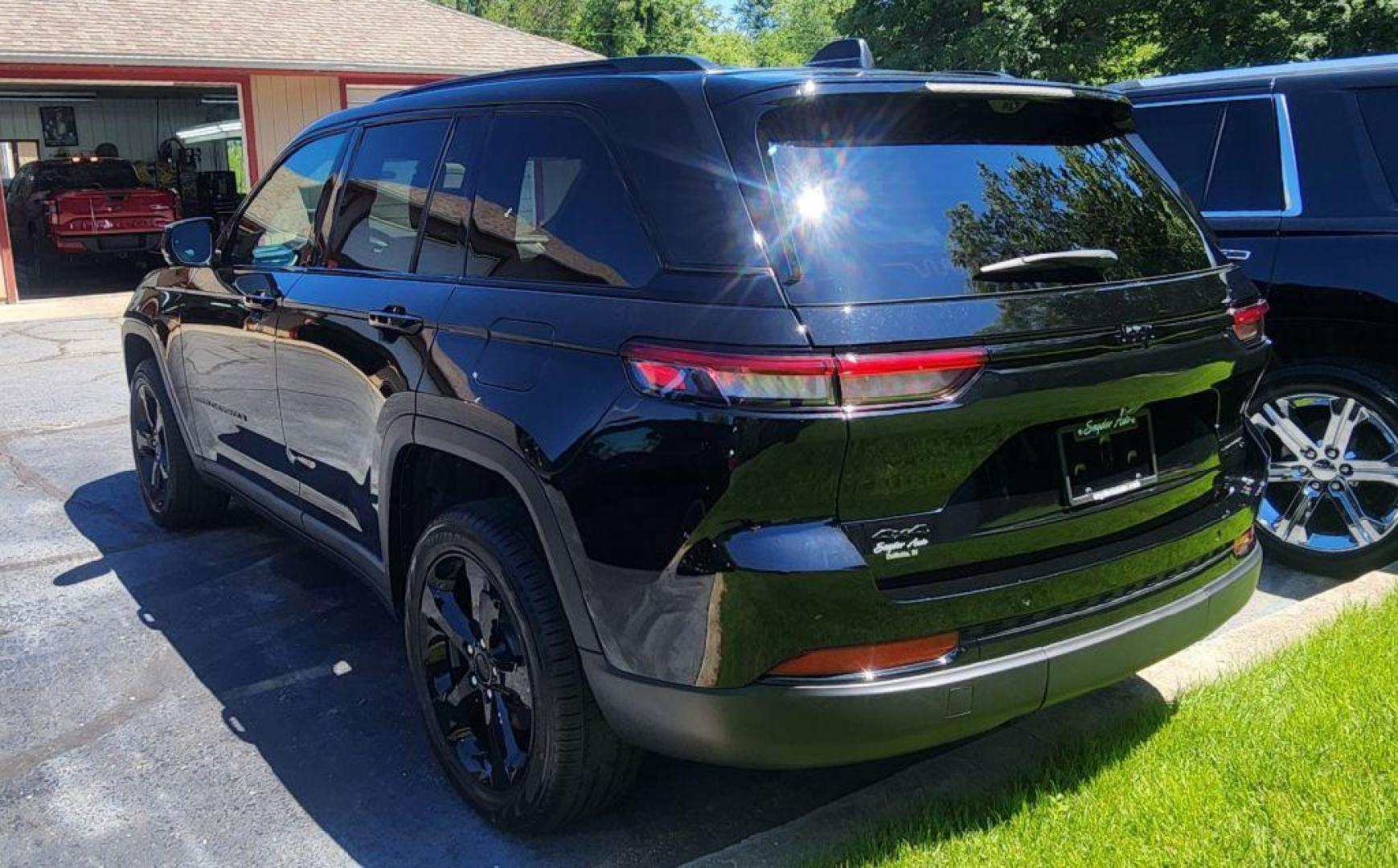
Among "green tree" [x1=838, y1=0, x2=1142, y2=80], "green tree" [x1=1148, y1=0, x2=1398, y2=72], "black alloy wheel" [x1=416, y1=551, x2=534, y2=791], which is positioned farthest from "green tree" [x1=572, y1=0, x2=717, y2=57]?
"black alloy wheel" [x1=416, y1=551, x2=534, y2=791]

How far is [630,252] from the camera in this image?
253 cm

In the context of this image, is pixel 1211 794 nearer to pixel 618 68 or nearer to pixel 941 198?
pixel 941 198

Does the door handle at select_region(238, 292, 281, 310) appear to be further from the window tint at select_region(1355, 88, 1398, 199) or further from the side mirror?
the window tint at select_region(1355, 88, 1398, 199)

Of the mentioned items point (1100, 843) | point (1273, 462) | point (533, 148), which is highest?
point (533, 148)

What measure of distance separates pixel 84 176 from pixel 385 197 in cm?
1736

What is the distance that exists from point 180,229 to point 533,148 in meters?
2.43

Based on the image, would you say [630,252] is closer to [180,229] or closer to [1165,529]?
[1165,529]

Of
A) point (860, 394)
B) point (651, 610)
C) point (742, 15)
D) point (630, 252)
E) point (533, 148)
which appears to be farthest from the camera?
point (742, 15)

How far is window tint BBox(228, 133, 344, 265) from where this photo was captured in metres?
3.97

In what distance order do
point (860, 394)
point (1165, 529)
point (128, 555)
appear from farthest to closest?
point (128, 555), point (1165, 529), point (860, 394)

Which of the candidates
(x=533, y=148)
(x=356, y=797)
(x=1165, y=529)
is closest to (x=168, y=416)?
(x=356, y=797)

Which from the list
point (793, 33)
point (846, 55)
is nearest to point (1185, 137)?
point (846, 55)

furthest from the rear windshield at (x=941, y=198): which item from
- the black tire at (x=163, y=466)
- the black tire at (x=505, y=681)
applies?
the black tire at (x=163, y=466)

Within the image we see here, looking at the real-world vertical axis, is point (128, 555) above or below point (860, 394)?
below
